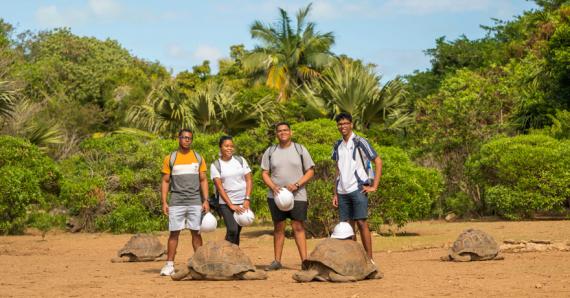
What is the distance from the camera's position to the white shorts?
10.0 meters

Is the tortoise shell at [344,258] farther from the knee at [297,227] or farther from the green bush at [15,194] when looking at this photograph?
the green bush at [15,194]

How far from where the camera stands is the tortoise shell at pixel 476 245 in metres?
11.2

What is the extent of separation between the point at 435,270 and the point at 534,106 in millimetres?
15288

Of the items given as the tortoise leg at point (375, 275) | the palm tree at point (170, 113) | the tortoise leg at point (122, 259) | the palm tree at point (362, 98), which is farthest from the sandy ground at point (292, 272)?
the palm tree at point (362, 98)

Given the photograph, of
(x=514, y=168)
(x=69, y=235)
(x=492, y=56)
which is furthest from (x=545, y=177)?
(x=492, y=56)

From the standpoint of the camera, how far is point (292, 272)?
10.3m

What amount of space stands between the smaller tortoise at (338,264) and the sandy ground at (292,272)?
0.12 meters

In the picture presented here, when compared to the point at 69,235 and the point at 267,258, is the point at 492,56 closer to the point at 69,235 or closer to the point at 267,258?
the point at 69,235

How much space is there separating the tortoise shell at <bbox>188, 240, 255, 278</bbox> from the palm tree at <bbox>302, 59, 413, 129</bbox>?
16.7 meters

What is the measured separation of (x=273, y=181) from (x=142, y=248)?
3.57 m

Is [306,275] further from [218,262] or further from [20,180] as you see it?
[20,180]

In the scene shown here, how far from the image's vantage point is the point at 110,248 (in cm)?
1598

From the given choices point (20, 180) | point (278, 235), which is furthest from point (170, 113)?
point (278, 235)

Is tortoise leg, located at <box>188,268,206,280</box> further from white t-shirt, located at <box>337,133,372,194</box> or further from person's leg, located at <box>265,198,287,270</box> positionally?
white t-shirt, located at <box>337,133,372,194</box>
